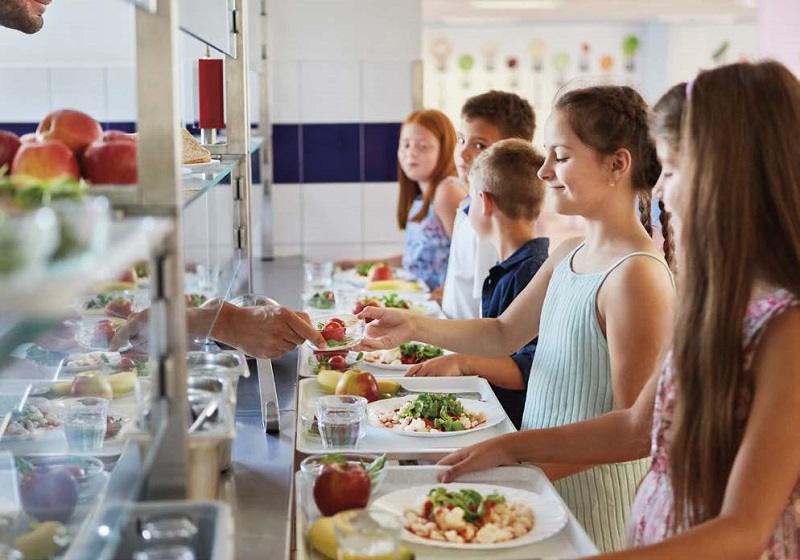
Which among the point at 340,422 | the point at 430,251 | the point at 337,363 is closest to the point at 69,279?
the point at 340,422

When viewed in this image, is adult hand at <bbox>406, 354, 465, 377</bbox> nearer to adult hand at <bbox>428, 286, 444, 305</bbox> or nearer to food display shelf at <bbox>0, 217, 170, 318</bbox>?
adult hand at <bbox>428, 286, 444, 305</bbox>

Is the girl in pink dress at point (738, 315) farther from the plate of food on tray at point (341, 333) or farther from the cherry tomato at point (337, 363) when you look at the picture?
the cherry tomato at point (337, 363)

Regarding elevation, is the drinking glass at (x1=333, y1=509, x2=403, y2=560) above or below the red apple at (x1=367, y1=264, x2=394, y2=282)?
above

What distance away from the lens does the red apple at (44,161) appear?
41.9 inches

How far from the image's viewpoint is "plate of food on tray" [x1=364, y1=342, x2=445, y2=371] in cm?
264

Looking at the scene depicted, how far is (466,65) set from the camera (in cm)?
904

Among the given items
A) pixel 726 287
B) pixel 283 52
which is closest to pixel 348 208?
pixel 283 52

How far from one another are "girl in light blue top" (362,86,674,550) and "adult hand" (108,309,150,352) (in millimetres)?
902

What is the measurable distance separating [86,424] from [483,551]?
0.60 metres

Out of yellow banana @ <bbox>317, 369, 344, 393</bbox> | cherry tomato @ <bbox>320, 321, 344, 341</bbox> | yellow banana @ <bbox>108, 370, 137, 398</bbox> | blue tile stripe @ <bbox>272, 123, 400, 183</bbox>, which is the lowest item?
yellow banana @ <bbox>317, 369, 344, 393</bbox>

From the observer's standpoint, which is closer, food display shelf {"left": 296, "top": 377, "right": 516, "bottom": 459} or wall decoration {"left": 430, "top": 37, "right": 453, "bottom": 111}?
food display shelf {"left": 296, "top": 377, "right": 516, "bottom": 459}

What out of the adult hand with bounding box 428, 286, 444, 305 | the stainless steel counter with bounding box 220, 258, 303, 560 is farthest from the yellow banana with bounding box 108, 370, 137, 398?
the adult hand with bounding box 428, 286, 444, 305

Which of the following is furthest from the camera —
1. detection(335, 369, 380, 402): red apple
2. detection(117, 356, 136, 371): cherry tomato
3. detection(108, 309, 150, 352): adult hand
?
detection(335, 369, 380, 402): red apple

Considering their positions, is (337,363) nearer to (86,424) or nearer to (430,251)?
(86,424)
